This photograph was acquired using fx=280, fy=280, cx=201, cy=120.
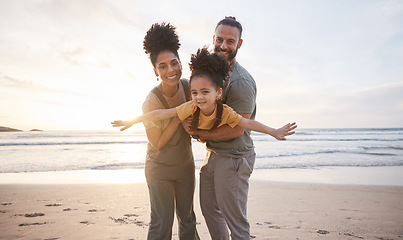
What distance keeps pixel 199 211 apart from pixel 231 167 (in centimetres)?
293

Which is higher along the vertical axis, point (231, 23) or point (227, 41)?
point (231, 23)

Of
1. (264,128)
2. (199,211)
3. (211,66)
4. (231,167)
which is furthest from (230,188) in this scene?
(199,211)

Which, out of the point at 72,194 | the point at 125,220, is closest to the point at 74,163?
the point at 72,194

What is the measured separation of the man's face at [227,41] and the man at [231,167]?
1.6 inches

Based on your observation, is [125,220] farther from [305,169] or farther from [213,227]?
[305,169]

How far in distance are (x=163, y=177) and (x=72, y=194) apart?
177 inches

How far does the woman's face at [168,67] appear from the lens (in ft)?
8.79

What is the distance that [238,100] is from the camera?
2.59 meters

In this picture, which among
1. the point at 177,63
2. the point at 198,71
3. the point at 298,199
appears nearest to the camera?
the point at 198,71

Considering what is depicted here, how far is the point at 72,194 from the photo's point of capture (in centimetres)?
630

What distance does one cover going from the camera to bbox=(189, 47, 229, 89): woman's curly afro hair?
2.49 m

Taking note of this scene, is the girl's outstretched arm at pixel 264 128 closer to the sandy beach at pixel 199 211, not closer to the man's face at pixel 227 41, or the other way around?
the man's face at pixel 227 41

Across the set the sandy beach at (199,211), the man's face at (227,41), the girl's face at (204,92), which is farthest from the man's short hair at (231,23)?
the sandy beach at (199,211)

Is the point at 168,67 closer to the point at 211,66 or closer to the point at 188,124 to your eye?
the point at 211,66
